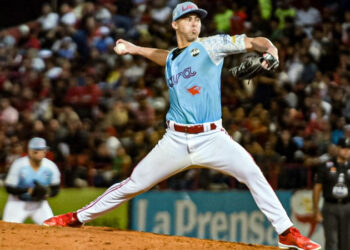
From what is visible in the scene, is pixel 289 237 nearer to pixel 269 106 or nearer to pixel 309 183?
pixel 309 183

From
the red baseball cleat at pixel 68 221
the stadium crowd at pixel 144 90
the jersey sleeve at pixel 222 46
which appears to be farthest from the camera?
the stadium crowd at pixel 144 90

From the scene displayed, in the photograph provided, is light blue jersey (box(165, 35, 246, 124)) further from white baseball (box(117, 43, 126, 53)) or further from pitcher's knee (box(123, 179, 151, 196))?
white baseball (box(117, 43, 126, 53))

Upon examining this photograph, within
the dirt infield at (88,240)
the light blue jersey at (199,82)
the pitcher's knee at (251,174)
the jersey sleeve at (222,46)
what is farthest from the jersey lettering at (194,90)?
the dirt infield at (88,240)

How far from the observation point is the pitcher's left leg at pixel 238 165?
6414 millimetres

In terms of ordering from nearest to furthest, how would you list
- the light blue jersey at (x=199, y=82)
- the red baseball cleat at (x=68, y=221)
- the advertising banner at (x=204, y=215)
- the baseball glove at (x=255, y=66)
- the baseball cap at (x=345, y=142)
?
the baseball glove at (x=255, y=66) → the light blue jersey at (x=199, y=82) → the red baseball cleat at (x=68, y=221) → the baseball cap at (x=345, y=142) → the advertising banner at (x=204, y=215)

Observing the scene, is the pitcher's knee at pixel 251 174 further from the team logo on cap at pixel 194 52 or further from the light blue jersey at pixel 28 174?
the light blue jersey at pixel 28 174

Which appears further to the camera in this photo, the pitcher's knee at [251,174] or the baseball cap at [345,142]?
the baseball cap at [345,142]

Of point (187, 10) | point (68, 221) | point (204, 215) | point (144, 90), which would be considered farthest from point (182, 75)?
point (144, 90)

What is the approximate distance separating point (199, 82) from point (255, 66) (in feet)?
1.97

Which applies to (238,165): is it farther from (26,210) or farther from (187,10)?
(26,210)

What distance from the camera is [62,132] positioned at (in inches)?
499

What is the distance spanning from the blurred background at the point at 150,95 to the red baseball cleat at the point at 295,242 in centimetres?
539

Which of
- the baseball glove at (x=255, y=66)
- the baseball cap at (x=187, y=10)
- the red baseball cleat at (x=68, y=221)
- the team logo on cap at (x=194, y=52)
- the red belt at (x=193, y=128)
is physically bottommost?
the red baseball cleat at (x=68, y=221)

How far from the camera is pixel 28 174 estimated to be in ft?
33.5
